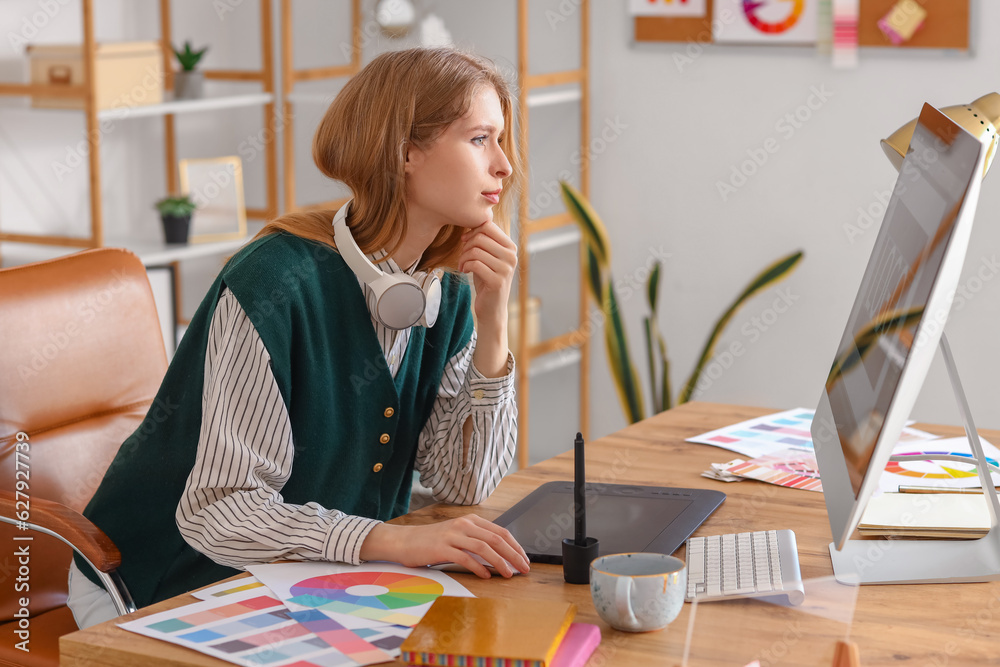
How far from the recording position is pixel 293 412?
1.47 metres

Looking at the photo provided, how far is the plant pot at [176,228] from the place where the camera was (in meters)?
2.99

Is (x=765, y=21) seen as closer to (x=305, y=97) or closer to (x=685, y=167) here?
(x=685, y=167)

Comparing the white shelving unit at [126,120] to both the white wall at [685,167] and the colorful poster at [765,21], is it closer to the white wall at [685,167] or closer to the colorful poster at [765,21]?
the white wall at [685,167]

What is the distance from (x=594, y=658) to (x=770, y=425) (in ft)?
3.18

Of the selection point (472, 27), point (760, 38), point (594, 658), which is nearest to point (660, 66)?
point (760, 38)

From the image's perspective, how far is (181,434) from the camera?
1522 millimetres

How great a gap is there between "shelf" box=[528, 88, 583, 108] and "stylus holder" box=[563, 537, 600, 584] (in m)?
2.28

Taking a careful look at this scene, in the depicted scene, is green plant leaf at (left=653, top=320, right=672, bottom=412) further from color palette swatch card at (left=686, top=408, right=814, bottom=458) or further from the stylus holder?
the stylus holder

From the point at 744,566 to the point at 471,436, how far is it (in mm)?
500

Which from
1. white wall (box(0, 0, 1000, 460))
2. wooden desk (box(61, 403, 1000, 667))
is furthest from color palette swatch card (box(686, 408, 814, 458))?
white wall (box(0, 0, 1000, 460))

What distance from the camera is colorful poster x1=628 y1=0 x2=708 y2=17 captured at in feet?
11.0

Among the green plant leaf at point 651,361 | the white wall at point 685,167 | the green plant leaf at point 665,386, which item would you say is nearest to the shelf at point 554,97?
the white wall at point 685,167

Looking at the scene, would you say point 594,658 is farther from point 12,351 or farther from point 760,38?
point 760,38

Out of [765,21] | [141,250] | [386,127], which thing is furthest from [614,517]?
[765,21]
